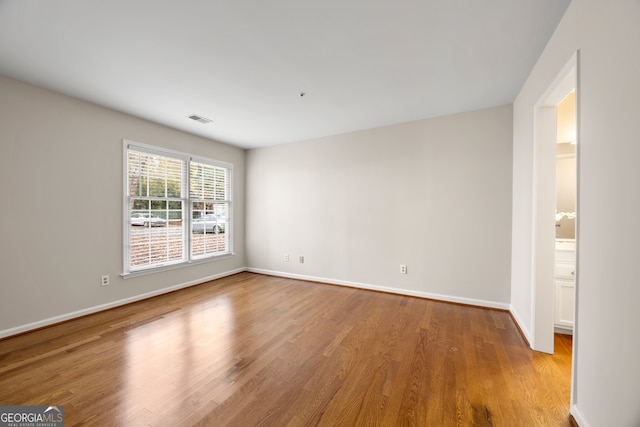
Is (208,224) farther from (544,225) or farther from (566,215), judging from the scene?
(566,215)

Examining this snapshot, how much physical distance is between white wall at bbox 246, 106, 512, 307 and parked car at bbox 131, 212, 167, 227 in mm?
1840

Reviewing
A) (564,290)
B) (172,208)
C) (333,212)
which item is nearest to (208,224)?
(172,208)

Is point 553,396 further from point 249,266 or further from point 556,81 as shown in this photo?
point 249,266

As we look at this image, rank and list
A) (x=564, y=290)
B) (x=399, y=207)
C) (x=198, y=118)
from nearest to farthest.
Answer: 1. (x=564, y=290)
2. (x=198, y=118)
3. (x=399, y=207)

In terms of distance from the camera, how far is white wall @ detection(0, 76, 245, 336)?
8.34ft

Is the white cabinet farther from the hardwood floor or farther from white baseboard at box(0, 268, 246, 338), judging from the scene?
white baseboard at box(0, 268, 246, 338)

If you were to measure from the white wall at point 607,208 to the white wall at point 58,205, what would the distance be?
4.71 m

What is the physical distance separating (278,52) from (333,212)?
275 centimetres

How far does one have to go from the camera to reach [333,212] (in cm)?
442

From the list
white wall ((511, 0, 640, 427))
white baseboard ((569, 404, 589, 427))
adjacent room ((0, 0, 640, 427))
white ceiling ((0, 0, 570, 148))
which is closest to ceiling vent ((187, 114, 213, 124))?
adjacent room ((0, 0, 640, 427))

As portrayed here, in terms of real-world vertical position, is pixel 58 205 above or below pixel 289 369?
above

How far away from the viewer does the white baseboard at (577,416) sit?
1.41 meters

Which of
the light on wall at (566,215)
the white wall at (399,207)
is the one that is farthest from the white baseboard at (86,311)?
the light on wall at (566,215)

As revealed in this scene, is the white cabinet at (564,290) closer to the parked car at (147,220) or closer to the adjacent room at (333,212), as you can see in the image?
the adjacent room at (333,212)
